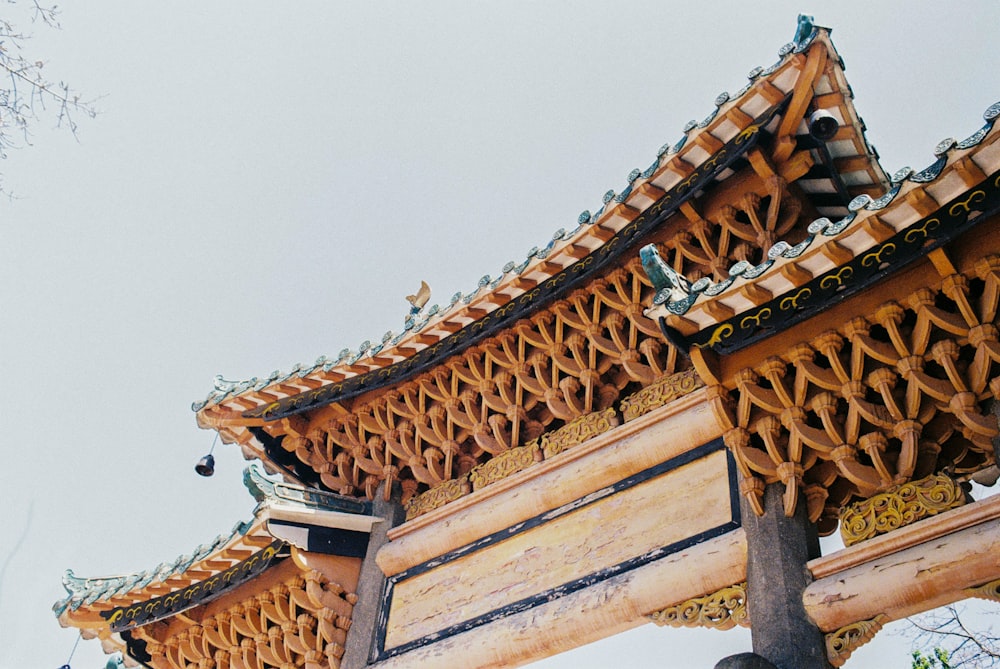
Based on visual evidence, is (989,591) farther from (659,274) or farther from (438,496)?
(438,496)

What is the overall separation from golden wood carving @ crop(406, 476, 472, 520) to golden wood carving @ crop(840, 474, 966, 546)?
10.5 ft

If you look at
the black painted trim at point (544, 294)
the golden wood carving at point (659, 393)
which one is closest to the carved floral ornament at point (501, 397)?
the golden wood carving at point (659, 393)

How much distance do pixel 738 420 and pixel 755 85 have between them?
2.04 meters

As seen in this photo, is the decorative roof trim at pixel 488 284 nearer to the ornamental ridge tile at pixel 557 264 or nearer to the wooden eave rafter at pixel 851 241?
the ornamental ridge tile at pixel 557 264

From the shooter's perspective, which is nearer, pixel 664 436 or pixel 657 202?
pixel 664 436

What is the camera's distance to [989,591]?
4.14 meters

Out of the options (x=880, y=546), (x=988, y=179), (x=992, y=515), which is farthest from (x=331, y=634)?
(x=988, y=179)

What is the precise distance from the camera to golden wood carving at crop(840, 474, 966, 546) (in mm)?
4535

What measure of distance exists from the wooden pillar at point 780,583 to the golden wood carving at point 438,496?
2658 millimetres

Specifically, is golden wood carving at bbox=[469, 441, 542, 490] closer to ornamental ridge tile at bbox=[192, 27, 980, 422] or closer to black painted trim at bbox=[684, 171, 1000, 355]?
ornamental ridge tile at bbox=[192, 27, 980, 422]

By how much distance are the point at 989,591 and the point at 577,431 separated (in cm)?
303

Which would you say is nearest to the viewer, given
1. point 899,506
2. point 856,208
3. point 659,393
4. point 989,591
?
point 989,591

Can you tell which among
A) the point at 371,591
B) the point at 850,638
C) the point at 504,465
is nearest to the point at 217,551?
the point at 371,591

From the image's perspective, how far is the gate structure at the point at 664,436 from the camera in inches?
176
